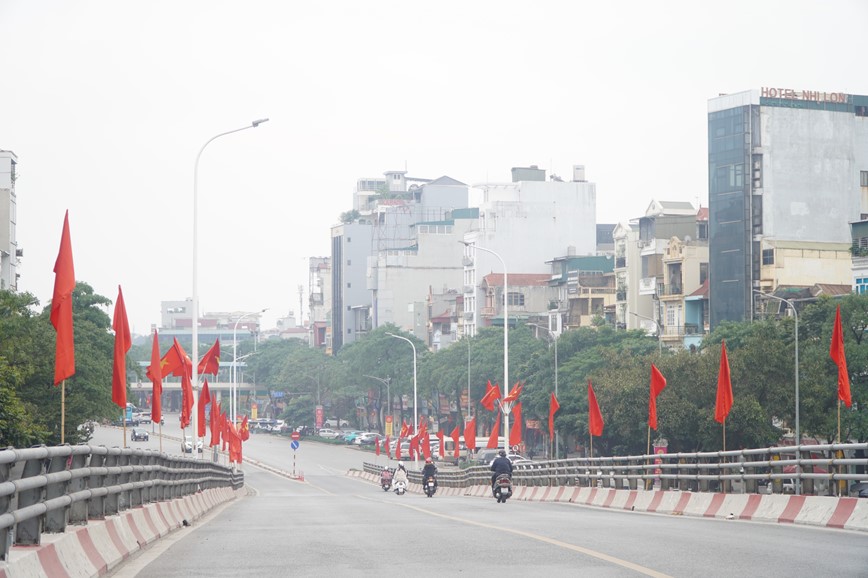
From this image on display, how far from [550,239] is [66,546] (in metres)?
122

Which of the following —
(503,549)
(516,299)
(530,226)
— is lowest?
(503,549)

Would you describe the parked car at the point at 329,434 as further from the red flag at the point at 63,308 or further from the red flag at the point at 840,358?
the red flag at the point at 63,308

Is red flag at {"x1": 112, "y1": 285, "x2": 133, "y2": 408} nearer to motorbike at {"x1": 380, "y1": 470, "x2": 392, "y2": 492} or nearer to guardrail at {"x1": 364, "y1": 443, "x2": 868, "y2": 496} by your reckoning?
guardrail at {"x1": 364, "y1": 443, "x2": 868, "y2": 496}

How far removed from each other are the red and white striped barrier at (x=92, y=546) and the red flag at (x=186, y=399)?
970 inches

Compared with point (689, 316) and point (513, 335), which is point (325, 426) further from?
point (689, 316)

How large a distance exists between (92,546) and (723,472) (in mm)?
12705

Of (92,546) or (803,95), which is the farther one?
(803,95)

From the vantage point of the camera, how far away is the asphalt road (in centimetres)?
1091

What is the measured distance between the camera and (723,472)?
71.7 ft

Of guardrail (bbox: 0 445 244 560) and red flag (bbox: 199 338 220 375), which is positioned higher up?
red flag (bbox: 199 338 220 375)

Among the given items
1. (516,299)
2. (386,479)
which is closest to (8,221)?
(386,479)

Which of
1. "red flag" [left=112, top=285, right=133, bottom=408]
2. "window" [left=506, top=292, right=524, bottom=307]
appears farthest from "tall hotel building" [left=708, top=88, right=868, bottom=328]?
"red flag" [left=112, top=285, right=133, bottom=408]

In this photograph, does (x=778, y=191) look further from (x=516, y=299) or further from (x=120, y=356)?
(x=120, y=356)

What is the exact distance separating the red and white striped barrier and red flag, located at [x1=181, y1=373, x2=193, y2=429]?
80.8 ft
